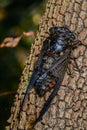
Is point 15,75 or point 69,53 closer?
point 69,53

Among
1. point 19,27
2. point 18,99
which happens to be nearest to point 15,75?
point 19,27

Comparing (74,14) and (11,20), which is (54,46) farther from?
(11,20)

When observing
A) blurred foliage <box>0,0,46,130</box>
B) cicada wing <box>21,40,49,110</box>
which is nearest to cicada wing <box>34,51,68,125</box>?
cicada wing <box>21,40,49,110</box>

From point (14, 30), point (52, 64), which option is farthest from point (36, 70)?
point (14, 30)

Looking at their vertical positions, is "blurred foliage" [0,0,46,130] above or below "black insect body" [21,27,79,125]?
above

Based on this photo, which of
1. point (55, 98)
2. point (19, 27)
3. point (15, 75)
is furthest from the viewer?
point (19, 27)

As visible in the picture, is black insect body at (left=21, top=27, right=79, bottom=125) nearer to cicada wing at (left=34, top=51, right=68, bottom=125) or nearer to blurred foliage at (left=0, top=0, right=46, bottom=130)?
cicada wing at (left=34, top=51, right=68, bottom=125)
